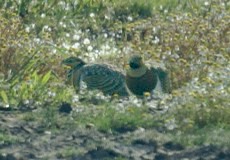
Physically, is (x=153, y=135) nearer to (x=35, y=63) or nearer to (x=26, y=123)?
(x=26, y=123)

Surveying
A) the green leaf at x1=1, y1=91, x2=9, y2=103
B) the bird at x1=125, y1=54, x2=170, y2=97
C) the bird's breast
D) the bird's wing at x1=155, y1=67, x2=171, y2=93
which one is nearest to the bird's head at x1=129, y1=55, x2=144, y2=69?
the bird at x1=125, y1=54, x2=170, y2=97

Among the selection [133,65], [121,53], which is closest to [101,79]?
[133,65]

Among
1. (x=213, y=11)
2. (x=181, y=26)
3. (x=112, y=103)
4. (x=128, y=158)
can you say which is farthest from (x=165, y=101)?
(x=213, y=11)

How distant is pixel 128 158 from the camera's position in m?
6.15

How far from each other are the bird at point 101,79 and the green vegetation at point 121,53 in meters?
0.18

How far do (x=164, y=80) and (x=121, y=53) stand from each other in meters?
1.30

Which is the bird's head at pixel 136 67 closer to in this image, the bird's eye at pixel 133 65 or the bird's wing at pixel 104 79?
the bird's eye at pixel 133 65

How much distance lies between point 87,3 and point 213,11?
1795mm

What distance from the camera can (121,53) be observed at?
9.56 metres

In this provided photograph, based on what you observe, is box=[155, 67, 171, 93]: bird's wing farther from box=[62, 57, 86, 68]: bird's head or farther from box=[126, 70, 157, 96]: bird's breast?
box=[62, 57, 86, 68]: bird's head

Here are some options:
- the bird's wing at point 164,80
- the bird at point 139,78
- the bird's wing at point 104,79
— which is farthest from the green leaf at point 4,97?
the bird's wing at point 164,80

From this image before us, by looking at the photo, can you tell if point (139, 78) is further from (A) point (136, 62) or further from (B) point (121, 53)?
(B) point (121, 53)

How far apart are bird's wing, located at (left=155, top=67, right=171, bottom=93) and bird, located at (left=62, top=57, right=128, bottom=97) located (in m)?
0.34

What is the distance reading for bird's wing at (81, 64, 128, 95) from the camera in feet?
26.3
